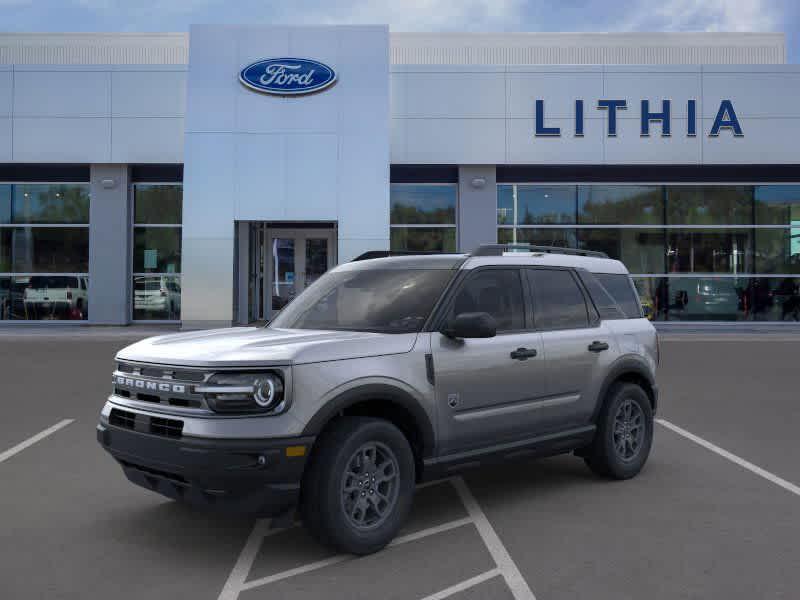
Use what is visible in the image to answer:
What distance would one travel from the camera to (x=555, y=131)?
2300 centimetres

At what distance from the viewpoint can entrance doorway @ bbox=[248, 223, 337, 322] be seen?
25.7 meters

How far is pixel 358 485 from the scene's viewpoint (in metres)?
4.60

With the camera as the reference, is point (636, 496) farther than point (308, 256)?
No

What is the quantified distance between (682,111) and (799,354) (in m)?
8.78


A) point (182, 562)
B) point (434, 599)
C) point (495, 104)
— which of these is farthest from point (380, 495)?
point (495, 104)

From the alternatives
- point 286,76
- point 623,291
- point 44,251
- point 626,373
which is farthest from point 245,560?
point 44,251

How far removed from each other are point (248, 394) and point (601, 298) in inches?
135

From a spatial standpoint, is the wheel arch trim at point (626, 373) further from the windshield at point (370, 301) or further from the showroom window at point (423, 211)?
the showroom window at point (423, 211)

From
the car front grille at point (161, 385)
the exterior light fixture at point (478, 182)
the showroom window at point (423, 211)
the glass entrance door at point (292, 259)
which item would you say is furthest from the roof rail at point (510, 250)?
the glass entrance door at point (292, 259)

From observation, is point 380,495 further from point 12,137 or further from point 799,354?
point 12,137

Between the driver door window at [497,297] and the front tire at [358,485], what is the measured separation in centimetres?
113

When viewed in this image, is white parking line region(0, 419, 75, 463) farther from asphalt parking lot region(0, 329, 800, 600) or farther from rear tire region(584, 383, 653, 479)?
rear tire region(584, 383, 653, 479)

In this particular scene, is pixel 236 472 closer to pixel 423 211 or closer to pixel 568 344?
pixel 568 344

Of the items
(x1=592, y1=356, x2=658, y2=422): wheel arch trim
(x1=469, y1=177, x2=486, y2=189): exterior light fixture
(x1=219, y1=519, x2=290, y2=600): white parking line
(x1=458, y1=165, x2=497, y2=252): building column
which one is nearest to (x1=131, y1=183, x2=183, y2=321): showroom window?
(x1=458, y1=165, x2=497, y2=252): building column
